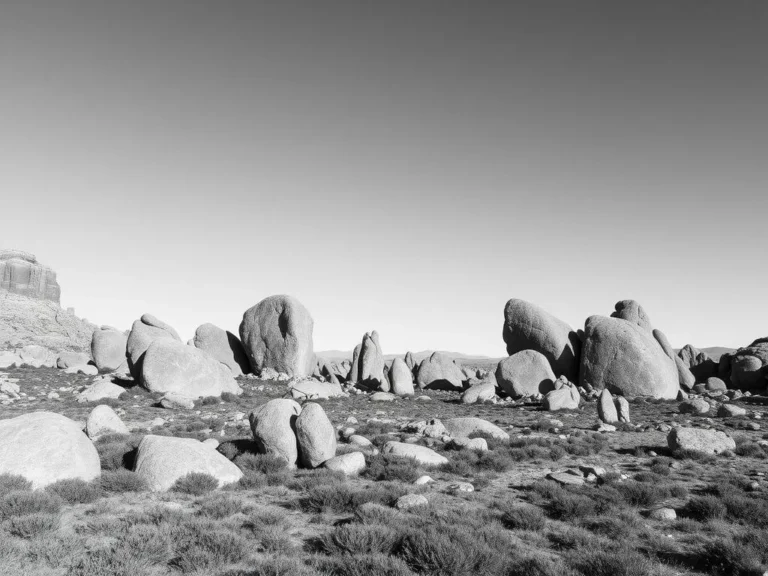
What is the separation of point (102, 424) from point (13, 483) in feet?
19.5

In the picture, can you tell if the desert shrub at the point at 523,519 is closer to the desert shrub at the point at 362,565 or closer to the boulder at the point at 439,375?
the desert shrub at the point at 362,565

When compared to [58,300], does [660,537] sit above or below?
below

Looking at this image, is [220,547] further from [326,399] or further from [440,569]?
[326,399]

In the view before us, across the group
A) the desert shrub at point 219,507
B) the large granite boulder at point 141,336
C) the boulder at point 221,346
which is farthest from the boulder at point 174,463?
the boulder at point 221,346

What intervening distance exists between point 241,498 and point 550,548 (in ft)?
18.6

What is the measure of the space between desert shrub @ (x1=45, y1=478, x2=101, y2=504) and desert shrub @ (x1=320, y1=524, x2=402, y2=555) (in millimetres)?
4687

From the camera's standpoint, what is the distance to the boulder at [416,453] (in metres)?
11.9

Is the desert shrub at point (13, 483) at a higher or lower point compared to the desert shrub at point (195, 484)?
higher

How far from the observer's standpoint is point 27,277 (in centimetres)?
9519

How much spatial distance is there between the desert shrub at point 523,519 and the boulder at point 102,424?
463 inches

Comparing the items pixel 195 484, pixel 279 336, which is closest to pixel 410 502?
pixel 195 484

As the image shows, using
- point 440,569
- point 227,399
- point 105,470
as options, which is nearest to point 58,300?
point 227,399

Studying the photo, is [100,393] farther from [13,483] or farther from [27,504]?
[27,504]

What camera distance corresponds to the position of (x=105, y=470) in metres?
10.1
